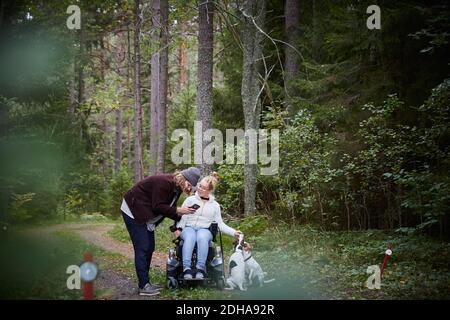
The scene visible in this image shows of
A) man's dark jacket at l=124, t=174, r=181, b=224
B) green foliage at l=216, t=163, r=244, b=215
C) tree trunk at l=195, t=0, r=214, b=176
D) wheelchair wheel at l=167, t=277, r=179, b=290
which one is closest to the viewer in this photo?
man's dark jacket at l=124, t=174, r=181, b=224

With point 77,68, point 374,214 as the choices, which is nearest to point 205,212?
point 374,214

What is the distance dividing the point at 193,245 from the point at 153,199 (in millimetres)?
933

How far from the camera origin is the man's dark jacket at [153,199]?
20.1ft

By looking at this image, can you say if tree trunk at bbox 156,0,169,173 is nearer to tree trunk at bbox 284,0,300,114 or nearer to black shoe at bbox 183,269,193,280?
tree trunk at bbox 284,0,300,114

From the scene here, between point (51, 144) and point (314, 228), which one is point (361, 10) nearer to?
point (314, 228)

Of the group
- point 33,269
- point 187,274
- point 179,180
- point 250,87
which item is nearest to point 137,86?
point 250,87

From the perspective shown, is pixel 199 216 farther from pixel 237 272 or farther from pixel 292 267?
pixel 292 267

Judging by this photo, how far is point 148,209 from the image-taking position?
6195 mm

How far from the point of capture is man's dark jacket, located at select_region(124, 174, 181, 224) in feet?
20.1

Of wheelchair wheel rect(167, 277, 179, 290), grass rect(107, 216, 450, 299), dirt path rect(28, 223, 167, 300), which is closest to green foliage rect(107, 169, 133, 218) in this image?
dirt path rect(28, 223, 167, 300)

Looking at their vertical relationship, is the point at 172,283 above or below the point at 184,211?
below

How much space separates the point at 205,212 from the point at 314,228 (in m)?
4.35

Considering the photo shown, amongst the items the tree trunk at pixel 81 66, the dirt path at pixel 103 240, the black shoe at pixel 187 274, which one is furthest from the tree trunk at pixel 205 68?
the tree trunk at pixel 81 66

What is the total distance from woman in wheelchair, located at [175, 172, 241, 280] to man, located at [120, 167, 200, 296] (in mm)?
347
